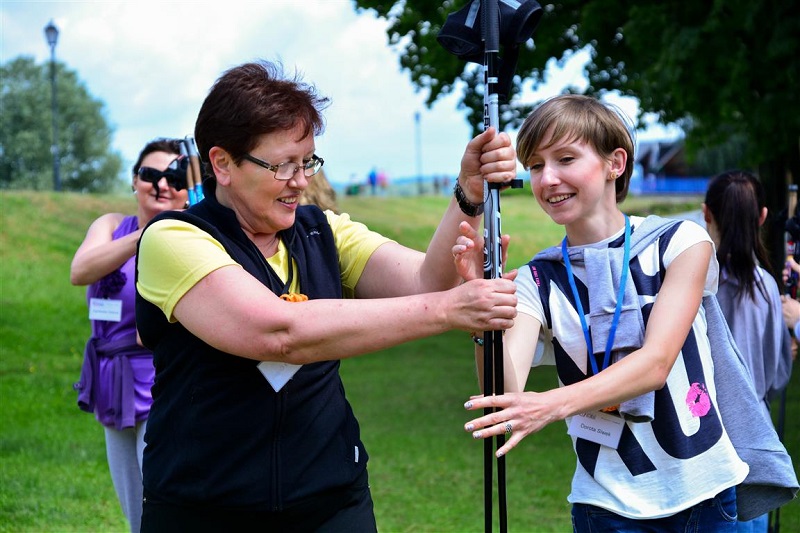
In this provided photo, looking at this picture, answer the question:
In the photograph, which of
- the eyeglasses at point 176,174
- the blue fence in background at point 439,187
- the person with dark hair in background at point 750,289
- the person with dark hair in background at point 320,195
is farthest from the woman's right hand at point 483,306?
the blue fence in background at point 439,187

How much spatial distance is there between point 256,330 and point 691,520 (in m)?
1.39

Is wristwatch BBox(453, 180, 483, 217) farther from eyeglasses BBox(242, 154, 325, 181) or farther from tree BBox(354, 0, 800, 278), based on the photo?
tree BBox(354, 0, 800, 278)

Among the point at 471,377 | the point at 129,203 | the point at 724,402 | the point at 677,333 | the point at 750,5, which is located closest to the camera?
the point at 677,333

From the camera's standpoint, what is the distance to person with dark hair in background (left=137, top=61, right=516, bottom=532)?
8.96 feet

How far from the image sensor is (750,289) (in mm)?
5176

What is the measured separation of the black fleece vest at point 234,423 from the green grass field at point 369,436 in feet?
14.9

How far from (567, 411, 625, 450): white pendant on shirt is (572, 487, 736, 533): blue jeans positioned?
21 centimetres

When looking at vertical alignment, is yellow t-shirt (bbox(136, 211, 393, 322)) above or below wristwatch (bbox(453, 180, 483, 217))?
below

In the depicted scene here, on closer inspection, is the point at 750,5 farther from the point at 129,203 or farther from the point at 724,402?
the point at 129,203

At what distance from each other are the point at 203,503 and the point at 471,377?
11.6 meters

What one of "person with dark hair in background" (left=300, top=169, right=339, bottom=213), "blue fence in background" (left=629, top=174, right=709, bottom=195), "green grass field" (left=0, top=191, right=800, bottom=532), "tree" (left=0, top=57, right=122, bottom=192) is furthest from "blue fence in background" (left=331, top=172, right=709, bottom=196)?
"person with dark hair in background" (left=300, top=169, right=339, bottom=213)

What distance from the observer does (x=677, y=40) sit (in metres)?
11.6

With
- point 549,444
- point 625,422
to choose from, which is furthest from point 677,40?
point 625,422

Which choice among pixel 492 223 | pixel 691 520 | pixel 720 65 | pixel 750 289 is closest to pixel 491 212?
pixel 492 223
